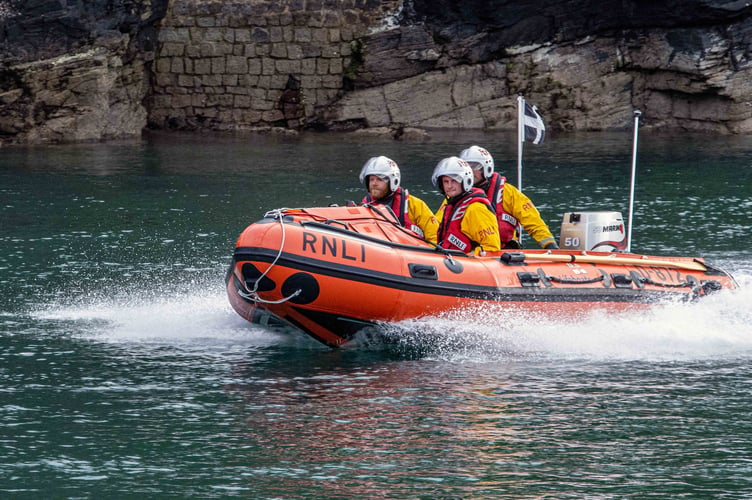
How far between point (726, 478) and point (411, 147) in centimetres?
1550

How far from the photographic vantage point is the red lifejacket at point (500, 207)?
8.63 meters

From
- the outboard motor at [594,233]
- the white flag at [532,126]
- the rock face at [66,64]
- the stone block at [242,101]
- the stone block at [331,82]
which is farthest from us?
the stone block at [242,101]

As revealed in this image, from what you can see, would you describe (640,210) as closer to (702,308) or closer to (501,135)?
(702,308)

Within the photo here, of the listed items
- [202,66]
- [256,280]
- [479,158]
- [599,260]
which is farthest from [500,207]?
[202,66]

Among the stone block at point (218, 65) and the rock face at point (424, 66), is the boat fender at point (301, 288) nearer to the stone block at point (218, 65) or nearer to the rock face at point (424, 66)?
the rock face at point (424, 66)

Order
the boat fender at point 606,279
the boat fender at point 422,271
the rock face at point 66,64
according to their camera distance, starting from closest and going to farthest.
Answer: the boat fender at point 422,271 < the boat fender at point 606,279 < the rock face at point 66,64

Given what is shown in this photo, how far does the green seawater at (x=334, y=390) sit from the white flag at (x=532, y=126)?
192cm

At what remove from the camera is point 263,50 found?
22.9 metres

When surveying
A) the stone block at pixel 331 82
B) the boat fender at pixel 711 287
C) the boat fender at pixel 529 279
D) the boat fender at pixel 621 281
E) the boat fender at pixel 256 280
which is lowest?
the boat fender at pixel 711 287

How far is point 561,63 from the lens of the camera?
22688 millimetres

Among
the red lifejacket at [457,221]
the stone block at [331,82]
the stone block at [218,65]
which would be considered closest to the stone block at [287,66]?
the stone block at [331,82]

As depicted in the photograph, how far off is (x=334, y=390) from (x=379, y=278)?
0.94m

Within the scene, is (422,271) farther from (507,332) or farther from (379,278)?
(507,332)

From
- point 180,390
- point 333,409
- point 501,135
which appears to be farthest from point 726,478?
point 501,135
